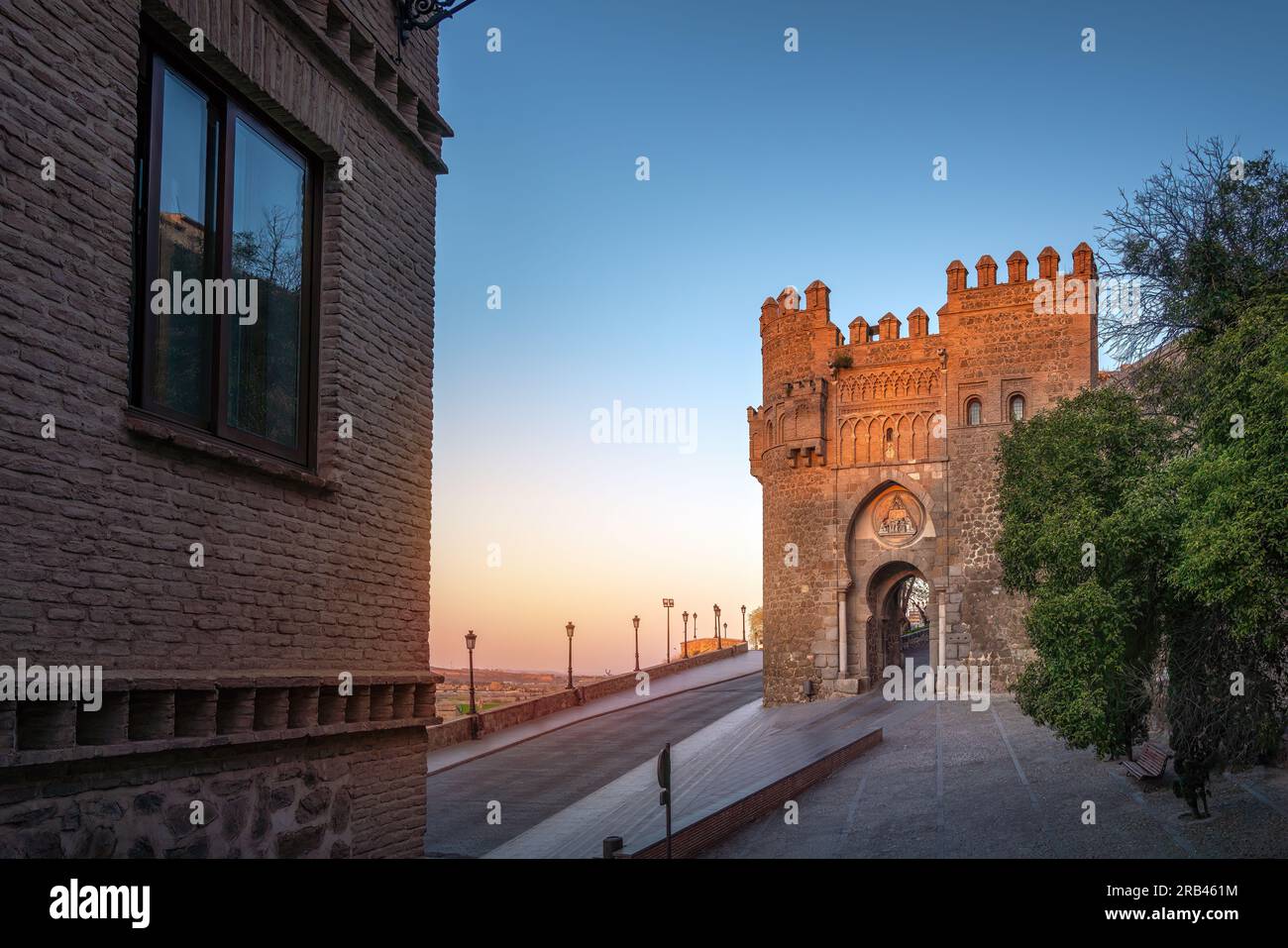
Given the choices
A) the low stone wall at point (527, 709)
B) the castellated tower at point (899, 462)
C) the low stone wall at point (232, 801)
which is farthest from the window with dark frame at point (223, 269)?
the castellated tower at point (899, 462)

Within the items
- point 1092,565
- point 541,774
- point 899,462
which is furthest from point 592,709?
point 1092,565

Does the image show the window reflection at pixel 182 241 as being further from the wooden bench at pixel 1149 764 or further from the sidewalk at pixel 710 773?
the wooden bench at pixel 1149 764

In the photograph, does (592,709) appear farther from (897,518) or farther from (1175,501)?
(1175,501)

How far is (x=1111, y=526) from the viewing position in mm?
14188

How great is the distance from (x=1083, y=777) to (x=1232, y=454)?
883 centimetres

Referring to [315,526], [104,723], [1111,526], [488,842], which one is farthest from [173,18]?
[488,842]

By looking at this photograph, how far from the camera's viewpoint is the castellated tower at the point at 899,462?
115 feet

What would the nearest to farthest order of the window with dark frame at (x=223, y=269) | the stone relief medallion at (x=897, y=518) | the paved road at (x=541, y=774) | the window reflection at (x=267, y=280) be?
1. the window with dark frame at (x=223, y=269)
2. the window reflection at (x=267, y=280)
3. the paved road at (x=541, y=774)
4. the stone relief medallion at (x=897, y=518)

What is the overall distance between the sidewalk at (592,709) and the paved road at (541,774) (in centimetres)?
28

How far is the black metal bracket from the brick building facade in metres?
0.11

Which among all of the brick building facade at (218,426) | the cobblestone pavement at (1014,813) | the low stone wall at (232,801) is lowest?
the cobblestone pavement at (1014,813)

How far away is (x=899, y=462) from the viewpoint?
36.7 m

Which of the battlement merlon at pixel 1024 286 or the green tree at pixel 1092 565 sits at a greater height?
the battlement merlon at pixel 1024 286
